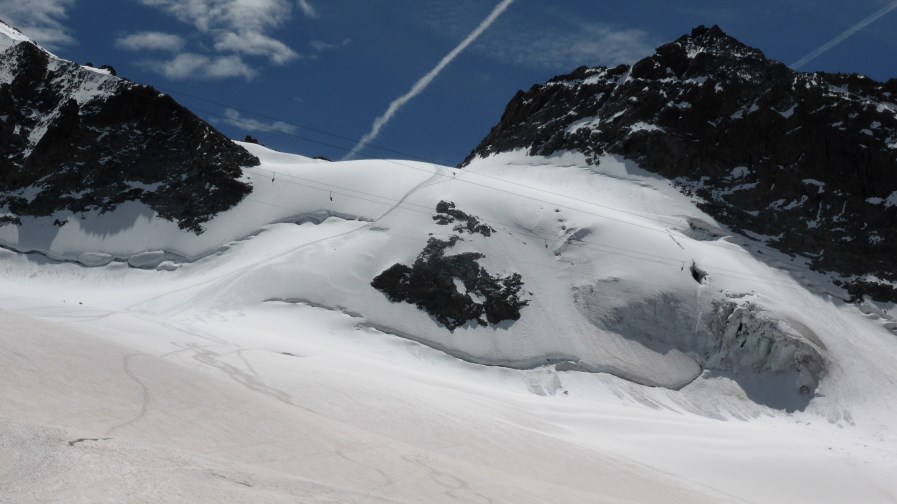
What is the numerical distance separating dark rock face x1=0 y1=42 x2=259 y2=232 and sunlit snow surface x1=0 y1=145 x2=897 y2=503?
5.97 feet

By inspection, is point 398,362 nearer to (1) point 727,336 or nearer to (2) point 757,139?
(1) point 727,336

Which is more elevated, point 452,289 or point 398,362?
point 452,289

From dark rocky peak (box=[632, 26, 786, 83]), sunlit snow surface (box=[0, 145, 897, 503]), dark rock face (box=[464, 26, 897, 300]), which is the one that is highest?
dark rocky peak (box=[632, 26, 786, 83])

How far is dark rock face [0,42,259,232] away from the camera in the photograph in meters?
47.8

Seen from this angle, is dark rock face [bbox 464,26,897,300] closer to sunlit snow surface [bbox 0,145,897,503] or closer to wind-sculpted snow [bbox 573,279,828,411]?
sunlit snow surface [bbox 0,145,897,503]

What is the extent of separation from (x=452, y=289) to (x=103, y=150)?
28.2m

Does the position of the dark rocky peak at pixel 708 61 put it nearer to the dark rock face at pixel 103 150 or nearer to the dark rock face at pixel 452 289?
the dark rock face at pixel 452 289

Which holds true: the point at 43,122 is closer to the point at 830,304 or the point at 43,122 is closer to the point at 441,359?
the point at 441,359

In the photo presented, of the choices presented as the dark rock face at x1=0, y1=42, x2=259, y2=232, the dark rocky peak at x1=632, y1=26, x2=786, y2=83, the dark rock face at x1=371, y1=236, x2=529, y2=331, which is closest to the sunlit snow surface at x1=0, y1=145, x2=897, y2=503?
the dark rock face at x1=371, y1=236, x2=529, y2=331

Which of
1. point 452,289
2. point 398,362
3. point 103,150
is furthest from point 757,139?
point 103,150

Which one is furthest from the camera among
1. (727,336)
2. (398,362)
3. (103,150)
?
(103,150)

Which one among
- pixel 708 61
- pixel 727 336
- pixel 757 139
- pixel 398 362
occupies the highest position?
pixel 708 61

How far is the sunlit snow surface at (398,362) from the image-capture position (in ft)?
28.5

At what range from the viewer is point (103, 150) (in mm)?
Answer: 50750
